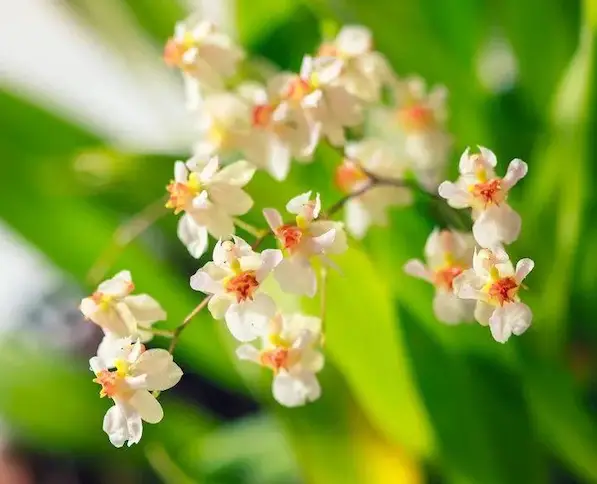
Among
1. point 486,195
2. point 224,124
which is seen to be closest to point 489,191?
point 486,195

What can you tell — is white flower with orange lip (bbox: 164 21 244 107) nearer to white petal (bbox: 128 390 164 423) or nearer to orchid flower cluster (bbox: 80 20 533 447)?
orchid flower cluster (bbox: 80 20 533 447)

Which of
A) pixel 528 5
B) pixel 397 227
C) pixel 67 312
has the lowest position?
pixel 67 312

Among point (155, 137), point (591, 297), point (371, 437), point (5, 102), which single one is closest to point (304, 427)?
point (371, 437)

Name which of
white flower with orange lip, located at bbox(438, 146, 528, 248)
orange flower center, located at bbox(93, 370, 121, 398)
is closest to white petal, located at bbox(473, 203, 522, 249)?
white flower with orange lip, located at bbox(438, 146, 528, 248)

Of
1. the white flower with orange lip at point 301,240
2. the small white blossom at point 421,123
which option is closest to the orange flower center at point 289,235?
the white flower with orange lip at point 301,240

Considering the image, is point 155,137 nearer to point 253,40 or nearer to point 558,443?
point 253,40

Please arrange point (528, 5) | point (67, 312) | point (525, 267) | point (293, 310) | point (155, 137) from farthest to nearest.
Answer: point (155, 137) → point (67, 312) → point (528, 5) → point (293, 310) → point (525, 267)

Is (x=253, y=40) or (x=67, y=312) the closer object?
(x=253, y=40)

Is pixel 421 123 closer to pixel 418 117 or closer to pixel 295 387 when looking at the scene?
pixel 418 117
